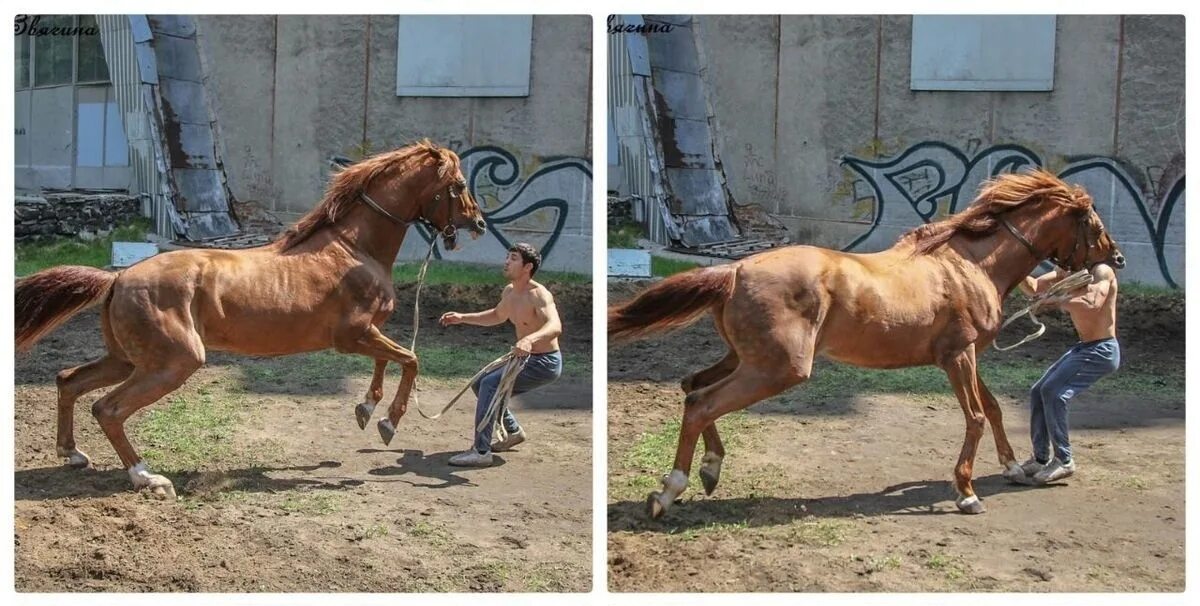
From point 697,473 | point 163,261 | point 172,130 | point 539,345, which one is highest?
point 172,130

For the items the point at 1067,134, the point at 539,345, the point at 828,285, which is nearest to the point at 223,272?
the point at 539,345

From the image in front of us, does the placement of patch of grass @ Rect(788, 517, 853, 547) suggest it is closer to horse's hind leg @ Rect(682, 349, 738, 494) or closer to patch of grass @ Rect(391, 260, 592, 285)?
horse's hind leg @ Rect(682, 349, 738, 494)

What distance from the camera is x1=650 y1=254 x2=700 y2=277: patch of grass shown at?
579 centimetres

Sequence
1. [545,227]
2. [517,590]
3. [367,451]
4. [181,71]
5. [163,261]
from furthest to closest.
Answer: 1. [181,71]
2. [545,227]
3. [367,451]
4. [163,261]
5. [517,590]

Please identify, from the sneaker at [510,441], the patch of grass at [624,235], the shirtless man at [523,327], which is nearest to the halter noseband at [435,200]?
the shirtless man at [523,327]

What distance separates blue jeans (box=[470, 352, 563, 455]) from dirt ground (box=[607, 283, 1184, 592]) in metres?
0.44

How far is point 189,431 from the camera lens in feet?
20.1

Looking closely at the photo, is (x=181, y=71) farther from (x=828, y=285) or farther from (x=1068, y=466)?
(x=1068, y=466)

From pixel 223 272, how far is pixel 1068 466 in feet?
13.3

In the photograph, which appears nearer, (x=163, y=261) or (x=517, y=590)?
(x=517, y=590)

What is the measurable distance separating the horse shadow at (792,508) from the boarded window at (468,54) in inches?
96.0

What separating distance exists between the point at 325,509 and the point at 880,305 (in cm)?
261

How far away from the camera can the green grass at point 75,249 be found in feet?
21.9

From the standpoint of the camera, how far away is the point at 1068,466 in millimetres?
5531
